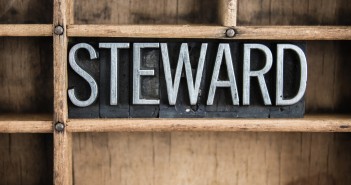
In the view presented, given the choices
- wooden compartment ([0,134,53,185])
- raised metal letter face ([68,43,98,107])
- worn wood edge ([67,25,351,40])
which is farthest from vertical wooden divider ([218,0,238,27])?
wooden compartment ([0,134,53,185])

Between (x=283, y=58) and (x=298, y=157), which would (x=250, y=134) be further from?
(x=283, y=58)

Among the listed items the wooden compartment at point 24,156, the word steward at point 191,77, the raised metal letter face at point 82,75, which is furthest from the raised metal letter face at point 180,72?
the wooden compartment at point 24,156

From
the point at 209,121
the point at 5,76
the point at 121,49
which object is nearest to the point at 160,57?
the point at 121,49

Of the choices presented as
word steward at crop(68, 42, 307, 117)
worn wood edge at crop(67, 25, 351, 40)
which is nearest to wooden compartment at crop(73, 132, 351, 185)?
word steward at crop(68, 42, 307, 117)

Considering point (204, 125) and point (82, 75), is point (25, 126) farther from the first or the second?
point (204, 125)

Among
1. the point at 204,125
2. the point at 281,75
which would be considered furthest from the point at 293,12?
the point at 204,125

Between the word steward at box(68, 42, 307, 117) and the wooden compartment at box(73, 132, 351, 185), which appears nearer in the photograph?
the word steward at box(68, 42, 307, 117)

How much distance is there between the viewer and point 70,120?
1403 millimetres

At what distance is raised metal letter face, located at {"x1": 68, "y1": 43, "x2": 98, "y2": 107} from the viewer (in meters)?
1.41

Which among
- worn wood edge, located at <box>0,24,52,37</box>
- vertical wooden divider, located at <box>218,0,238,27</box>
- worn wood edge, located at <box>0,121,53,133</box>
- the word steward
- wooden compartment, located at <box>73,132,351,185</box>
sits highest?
vertical wooden divider, located at <box>218,0,238,27</box>

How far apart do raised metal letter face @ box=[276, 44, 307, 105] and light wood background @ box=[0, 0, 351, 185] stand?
0.14m

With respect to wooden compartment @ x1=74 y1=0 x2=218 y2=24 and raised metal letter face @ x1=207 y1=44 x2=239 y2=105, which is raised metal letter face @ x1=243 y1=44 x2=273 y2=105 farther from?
wooden compartment @ x1=74 y1=0 x2=218 y2=24

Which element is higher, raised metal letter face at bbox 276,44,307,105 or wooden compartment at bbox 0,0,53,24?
wooden compartment at bbox 0,0,53,24

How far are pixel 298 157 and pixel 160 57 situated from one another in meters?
0.60
